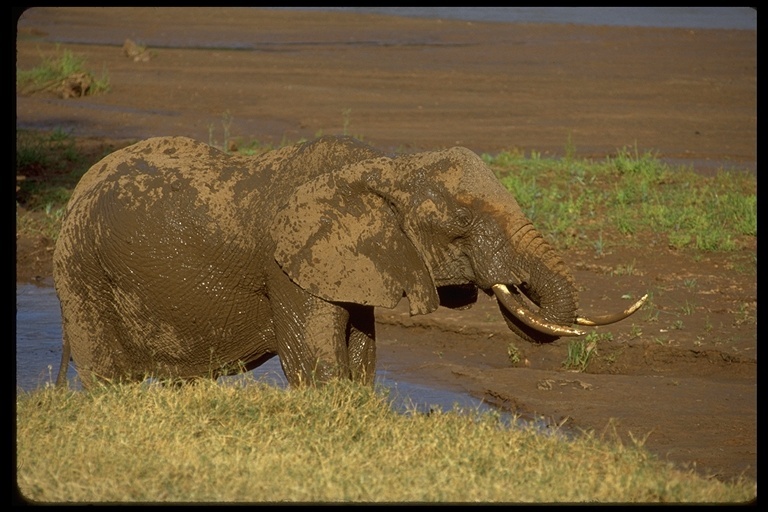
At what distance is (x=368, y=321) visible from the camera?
6.46 m

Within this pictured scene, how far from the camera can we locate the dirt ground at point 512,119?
25.3 feet

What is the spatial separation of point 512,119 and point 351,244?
427 inches

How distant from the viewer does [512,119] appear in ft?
54.3

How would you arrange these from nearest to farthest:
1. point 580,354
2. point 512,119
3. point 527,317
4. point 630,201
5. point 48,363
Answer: point 527,317, point 580,354, point 48,363, point 630,201, point 512,119

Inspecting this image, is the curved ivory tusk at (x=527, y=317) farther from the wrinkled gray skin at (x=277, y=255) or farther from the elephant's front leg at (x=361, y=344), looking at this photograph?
the elephant's front leg at (x=361, y=344)

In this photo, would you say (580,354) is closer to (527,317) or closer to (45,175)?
(527,317)

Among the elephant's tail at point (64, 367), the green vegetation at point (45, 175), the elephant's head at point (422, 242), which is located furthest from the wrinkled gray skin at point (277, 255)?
the green vegetation at point (45, 175)

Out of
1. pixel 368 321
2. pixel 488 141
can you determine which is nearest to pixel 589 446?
pixel 368 321

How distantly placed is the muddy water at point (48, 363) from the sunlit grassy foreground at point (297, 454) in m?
0.84

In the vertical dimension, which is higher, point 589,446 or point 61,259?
point 61,259

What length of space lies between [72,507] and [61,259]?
182 cm

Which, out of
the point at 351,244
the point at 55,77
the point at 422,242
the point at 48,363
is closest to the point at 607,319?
the point at 422,242
